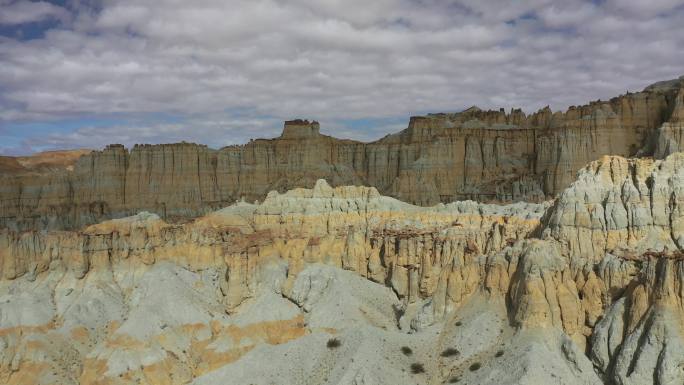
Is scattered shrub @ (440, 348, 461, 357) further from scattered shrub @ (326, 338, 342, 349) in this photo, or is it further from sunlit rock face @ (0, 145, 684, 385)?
scattered shrub @ (326, 338, 342, 349)

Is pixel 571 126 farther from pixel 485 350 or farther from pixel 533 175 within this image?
pixel 485 350

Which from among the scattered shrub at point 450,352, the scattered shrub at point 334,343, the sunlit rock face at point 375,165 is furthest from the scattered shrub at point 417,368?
the sunlit rock face at point 375,165

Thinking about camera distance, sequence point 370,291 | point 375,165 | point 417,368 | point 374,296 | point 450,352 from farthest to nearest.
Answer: point 375,165, point 370,291, point 374,296, point 450,352, point 417,368

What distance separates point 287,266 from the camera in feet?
173

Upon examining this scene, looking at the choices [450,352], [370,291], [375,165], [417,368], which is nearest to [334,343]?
[417,368]

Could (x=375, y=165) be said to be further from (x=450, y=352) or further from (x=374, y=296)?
(x=450, y=352)

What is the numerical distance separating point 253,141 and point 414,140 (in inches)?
801

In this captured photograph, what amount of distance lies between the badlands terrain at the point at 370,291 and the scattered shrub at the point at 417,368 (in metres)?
0.09

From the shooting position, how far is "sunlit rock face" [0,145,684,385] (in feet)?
123

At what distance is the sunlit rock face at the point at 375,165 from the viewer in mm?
71938

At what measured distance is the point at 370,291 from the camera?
4997cm

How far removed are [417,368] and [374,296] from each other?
10325 mm

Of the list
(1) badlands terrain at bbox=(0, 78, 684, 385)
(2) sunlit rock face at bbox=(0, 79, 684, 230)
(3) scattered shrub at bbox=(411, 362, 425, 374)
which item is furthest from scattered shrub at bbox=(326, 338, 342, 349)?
(2) sunlit rock face at bbox=(0, 79, 684, 230)

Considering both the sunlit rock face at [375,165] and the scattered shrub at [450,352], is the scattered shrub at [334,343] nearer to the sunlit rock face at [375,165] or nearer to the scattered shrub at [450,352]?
the scattered shrub at [450,352]
